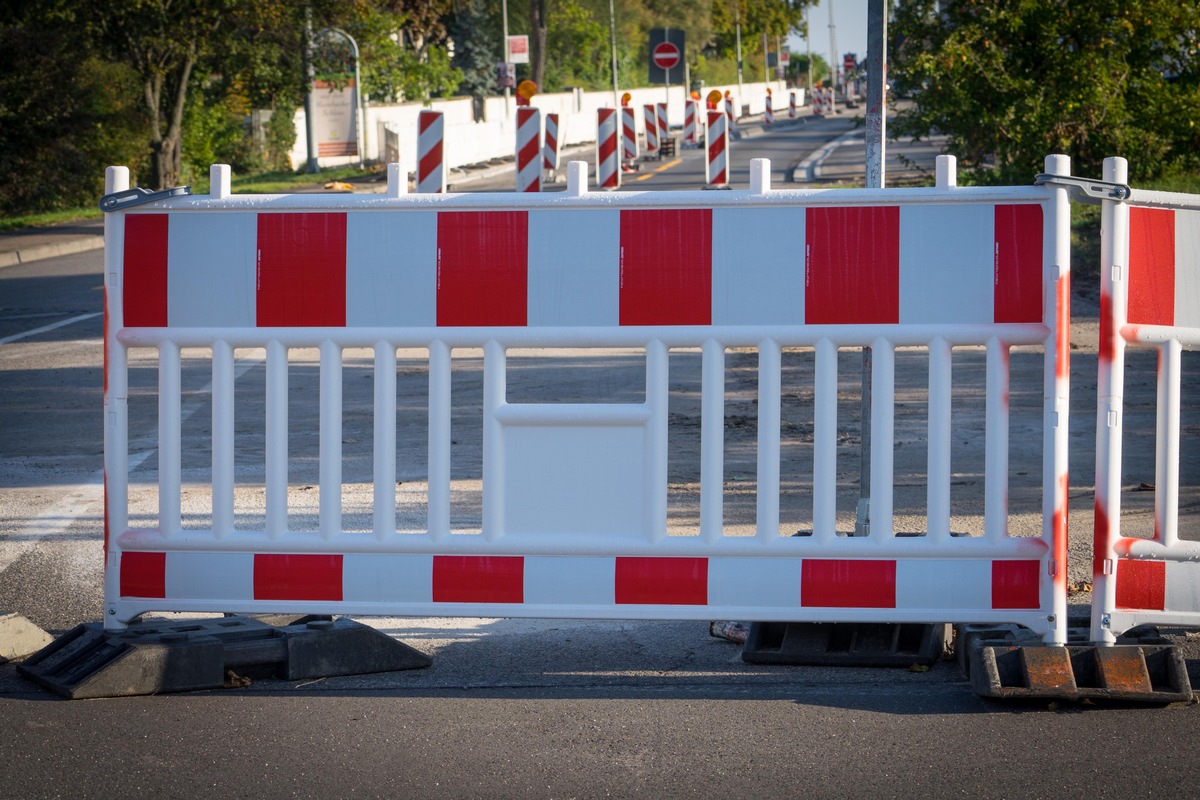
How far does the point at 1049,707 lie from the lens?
3969mm

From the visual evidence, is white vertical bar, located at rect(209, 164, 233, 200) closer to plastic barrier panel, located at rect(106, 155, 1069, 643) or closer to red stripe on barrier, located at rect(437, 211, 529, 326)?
plastic barrier panel, located at rect(106, 155, 1069, 643)

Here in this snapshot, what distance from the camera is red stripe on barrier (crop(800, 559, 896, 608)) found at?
4.13 metres

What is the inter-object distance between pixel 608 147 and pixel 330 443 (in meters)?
19.6

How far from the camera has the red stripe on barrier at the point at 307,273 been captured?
4.19 metres

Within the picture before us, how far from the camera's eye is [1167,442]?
414cm

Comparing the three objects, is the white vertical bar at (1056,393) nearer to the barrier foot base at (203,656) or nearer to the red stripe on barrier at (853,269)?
the red stripe on barrier at (853,269)

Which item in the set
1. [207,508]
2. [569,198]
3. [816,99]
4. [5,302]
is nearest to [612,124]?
[5,302]

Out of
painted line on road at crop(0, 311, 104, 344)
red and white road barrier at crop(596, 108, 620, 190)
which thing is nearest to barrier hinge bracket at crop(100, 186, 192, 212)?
painted line on road at crop(0, 311, 104, 344)

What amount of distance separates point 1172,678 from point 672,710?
137cm

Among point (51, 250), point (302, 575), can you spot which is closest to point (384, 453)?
point (302, 575)

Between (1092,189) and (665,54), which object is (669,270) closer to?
(1092,189)

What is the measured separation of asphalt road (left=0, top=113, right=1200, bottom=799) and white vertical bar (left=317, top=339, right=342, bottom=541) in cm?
48

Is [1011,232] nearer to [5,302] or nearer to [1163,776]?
[1163,776]

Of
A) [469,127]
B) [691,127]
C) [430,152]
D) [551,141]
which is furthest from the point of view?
[691,127]
